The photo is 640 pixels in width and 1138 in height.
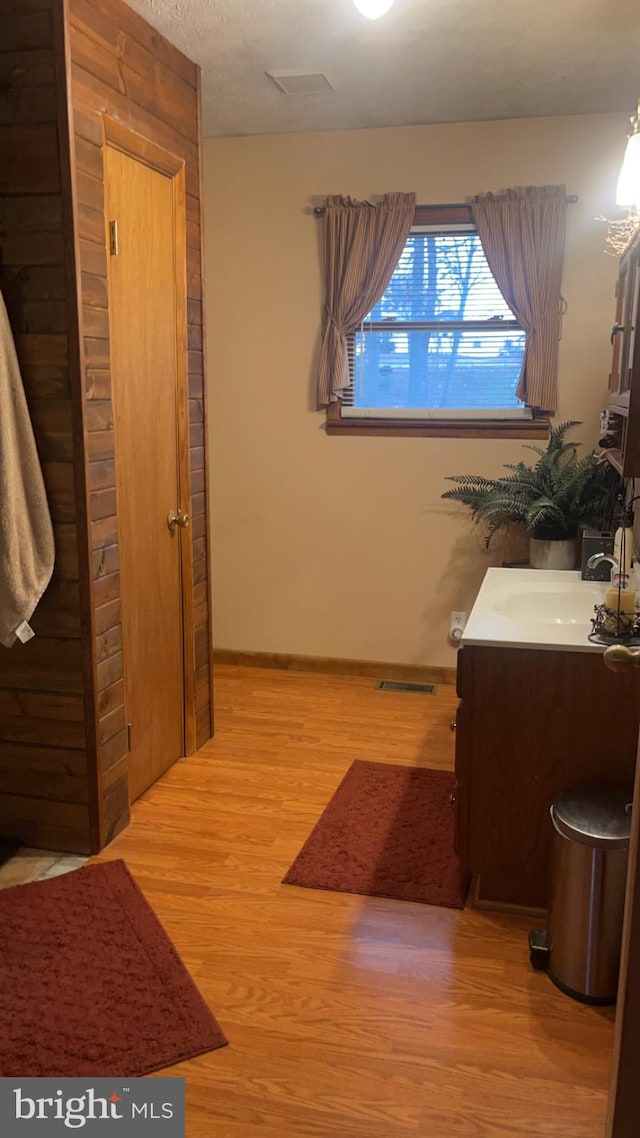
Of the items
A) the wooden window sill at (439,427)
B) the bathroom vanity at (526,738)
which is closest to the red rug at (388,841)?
the bathroom vanity at (526,738)

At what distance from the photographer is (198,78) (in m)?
3.18

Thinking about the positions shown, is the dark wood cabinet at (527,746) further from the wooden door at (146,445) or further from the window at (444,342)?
the window at (444,342)

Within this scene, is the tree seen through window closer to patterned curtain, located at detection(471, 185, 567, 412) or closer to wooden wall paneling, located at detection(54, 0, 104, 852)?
patterned curtain, located at detection(471, 185, 567, 412)

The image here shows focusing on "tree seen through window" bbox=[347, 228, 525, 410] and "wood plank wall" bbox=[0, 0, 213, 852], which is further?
A: "tree seen through window" bbox=[347, 228, 525, 410]

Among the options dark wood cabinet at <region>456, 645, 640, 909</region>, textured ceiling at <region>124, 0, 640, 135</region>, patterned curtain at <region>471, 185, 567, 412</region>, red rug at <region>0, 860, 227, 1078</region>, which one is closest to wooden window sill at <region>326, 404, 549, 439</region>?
patterned curtain at <region>471, 185, 567, 412</region>

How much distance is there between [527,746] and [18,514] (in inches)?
59.0

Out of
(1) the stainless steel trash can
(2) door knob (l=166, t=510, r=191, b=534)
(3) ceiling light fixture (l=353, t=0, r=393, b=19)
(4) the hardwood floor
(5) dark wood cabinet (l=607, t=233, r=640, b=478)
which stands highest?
(3) ceiling light fixture (l=353, t=0, r=393, b=19)

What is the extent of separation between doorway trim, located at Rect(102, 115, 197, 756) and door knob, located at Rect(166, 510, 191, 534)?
0.12 ft

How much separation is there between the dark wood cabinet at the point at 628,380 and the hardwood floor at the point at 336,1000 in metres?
1.26

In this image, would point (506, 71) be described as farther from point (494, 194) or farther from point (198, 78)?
point (198, 78)

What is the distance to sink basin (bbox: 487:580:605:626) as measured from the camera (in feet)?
8.88

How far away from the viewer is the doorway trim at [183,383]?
2934 millimetres

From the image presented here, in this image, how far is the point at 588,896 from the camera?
2.07m

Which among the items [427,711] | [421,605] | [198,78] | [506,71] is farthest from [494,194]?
[427,711]
